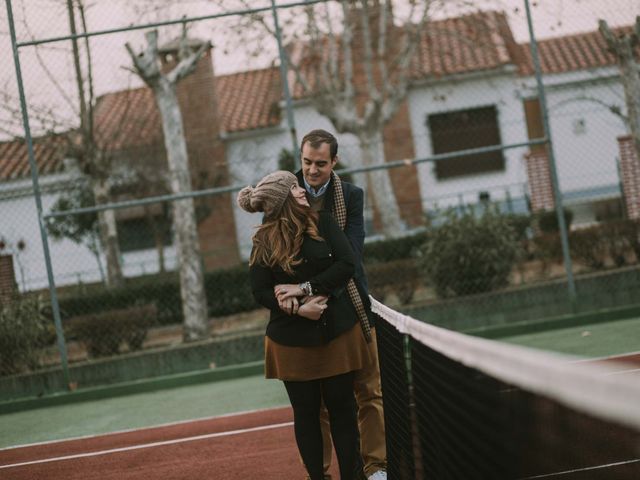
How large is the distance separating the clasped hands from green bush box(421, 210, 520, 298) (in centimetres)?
760

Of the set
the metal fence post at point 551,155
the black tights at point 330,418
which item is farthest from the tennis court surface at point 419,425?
the metal fence post at point 551,155

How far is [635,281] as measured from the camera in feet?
36.5

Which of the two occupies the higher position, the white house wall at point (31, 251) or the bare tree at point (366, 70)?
the bare tree at point (366, 70)

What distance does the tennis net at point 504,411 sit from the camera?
1.73m

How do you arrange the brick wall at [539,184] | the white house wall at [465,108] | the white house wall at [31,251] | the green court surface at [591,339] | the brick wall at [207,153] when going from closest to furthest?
the green court surface at [591,339], the white house wall at [31,251], the brick wall at [539,184], the white house wall at [465,108], the brick wall at [207,153]

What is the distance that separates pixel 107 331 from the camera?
11.8 m

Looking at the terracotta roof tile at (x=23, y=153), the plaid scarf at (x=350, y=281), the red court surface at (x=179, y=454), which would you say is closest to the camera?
the plaid scarf at (x=350, y=281)

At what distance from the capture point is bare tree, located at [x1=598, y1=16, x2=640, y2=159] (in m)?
11.6

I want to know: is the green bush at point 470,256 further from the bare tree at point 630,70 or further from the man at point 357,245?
the man at point 357,245

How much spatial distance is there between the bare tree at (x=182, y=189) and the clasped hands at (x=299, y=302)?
8.56 meters

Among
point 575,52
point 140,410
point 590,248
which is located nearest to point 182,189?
point 140,410

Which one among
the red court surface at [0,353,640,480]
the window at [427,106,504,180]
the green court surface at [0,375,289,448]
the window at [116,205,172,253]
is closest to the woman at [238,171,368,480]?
the red court surface at [0,353,640,480]

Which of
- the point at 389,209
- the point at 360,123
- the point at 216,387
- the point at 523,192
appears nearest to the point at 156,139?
the point at 360,123

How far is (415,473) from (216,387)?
21.7 feet
